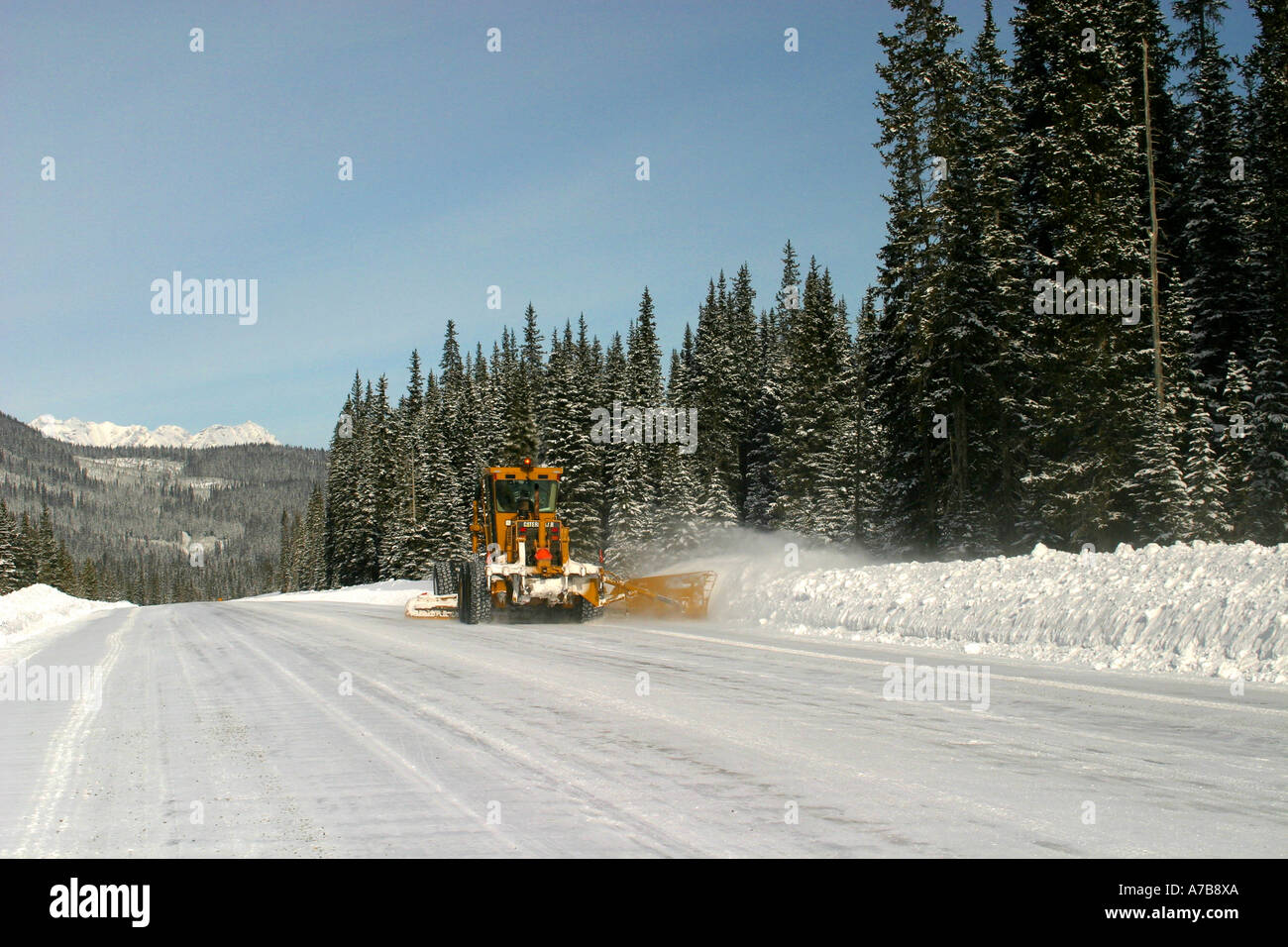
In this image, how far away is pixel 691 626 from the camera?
1944 cm

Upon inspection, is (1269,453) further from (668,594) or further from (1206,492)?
(668,594)

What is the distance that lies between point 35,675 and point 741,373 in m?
59.3

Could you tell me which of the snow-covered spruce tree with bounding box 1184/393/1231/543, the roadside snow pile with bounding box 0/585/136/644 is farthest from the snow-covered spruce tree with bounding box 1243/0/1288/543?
the roadside snow pile with bounding box 0/585/136/644

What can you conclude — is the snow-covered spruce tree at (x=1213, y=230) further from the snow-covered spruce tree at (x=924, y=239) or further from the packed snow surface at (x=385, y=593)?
the packed snow surface at (x=385, y=593)

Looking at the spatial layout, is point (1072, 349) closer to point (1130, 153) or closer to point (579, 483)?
point (1130, 153)

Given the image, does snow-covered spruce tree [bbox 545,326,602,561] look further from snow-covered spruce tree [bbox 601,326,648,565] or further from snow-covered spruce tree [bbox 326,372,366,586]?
snow-covered spruce tree [bbox 326,372,366,586]

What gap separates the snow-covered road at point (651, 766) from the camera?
504cm

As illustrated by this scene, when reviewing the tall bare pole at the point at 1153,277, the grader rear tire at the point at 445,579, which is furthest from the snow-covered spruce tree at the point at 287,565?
the tall bare pole at the point at 1153,277

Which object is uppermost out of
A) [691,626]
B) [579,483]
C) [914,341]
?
[914,341]

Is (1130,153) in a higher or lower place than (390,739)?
higher

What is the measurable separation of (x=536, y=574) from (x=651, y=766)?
14662 mm

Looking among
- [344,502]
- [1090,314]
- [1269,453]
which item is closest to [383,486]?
[344,502]

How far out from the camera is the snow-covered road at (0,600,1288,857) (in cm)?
504
